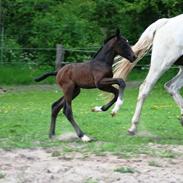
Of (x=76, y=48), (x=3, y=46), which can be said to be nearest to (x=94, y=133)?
(x=76, y=48)

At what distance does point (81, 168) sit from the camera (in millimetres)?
6070

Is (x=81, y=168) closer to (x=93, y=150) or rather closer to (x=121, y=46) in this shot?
(x=93, y=150)

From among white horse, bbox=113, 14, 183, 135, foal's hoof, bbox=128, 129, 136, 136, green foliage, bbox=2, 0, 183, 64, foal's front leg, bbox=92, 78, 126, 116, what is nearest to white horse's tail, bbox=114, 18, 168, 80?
white horse, bbox=113, 14, 183, 135

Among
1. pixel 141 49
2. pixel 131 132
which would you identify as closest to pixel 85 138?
pixel 131 132

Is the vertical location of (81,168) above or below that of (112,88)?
below

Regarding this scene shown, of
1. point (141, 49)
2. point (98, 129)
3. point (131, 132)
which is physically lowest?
point (98, 129)

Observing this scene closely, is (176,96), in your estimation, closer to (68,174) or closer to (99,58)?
(99,58)

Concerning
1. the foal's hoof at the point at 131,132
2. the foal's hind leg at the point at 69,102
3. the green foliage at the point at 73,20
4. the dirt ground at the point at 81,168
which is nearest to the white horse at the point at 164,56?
the foal's hoof at the point at 131,132

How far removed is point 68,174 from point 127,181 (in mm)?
603

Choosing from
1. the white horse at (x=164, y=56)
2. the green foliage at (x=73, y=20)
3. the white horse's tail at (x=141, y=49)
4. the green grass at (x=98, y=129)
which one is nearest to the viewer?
the green grass at (x=98, y=129)

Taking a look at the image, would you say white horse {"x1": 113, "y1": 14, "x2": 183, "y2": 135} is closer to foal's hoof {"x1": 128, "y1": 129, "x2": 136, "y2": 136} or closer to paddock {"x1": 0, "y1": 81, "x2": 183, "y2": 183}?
foal's hoof {"x1": 128, "y1": 129, "x2": 136, "y2": 136}

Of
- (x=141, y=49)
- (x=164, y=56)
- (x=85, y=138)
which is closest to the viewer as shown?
(x=85, y=138)

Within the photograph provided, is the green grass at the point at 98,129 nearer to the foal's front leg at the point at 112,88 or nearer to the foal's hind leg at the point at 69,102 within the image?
the foal's hind leg at the point at 69,102

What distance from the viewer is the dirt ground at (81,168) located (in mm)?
5590
